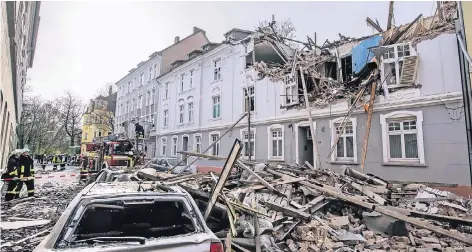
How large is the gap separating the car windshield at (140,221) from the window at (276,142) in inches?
484

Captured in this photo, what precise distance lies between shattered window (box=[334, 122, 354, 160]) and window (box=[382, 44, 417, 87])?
259cm

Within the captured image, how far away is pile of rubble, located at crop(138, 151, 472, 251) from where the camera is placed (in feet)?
17.1

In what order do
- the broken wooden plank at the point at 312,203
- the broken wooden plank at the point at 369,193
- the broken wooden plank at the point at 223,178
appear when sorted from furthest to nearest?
the broken wooden plank at the point at 369,193 → the broken wooden plank at the point at 312,203 → the broken wooden plank at the point at 223,178

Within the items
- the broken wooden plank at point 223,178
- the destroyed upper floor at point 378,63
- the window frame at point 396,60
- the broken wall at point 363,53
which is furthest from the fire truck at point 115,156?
the window frame at point 396,60

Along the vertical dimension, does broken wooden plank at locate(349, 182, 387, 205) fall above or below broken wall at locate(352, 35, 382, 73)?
below

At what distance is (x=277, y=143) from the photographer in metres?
16.2

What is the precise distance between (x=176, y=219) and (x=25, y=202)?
30.5 ft

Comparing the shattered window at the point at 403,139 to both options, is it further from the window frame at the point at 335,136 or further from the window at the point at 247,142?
the window at the point at 247,142

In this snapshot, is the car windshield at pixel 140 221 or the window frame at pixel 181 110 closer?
the car windshield at pixel 140 221

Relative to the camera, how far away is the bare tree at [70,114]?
51.0 meters

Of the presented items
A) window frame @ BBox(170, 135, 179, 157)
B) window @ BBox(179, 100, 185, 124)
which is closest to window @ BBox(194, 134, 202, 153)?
window @ BBox(179, 100, 185, 124)

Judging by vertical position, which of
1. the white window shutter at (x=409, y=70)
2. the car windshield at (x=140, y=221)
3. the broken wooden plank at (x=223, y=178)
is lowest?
the car windshield at (x=140, y=221)

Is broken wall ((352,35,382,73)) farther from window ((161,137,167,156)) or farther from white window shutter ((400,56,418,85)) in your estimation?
window ((161,137,167,156))

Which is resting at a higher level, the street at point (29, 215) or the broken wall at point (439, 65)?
the broken wall at point (439, 65)
